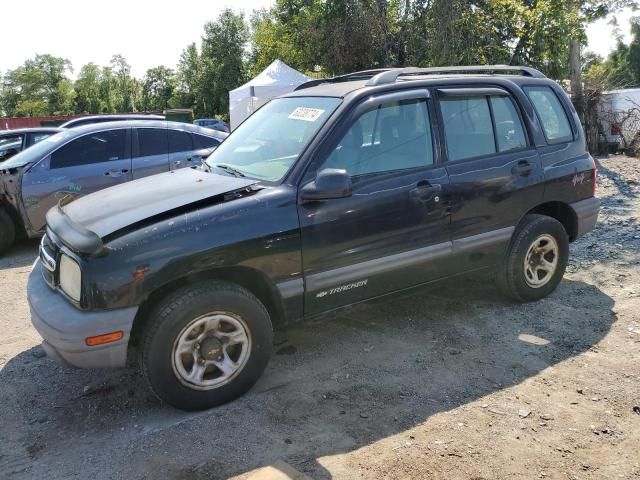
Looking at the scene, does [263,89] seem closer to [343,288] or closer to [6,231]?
[6,231]

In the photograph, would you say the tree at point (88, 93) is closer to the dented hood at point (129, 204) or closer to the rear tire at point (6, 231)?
the rear tire at point (6, 231)

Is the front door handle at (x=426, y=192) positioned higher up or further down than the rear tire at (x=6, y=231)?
higher up

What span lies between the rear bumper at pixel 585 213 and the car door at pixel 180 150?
4967 millimetres

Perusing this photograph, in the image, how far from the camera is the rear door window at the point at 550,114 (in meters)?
4.61

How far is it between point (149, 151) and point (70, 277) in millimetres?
4771

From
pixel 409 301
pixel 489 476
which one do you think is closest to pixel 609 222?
pixel 409 301

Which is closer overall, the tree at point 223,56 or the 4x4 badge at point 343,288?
the 4x4 badge at point 343,288

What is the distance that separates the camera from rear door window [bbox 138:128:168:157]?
7.50 metres

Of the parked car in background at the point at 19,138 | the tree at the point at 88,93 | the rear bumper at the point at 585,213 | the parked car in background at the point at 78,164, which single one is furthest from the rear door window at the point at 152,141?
the tree at the point at 88,93

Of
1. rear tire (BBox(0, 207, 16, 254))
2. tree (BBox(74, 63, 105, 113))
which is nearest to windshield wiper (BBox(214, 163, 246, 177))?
rear tire (BBox(0, 207, 16, 254))

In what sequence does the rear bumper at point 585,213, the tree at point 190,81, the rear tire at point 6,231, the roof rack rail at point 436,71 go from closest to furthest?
the roof rack rail at point 436,71 → the rear bumper at point 585,213 → the rear tire at point 6,231 → the tree at point 190,81

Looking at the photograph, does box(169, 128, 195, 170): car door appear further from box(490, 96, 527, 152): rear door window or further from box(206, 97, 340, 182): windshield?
box(490, 96, 527, 152): rear door window

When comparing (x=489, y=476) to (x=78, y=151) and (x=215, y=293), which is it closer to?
(x=215, y=293)

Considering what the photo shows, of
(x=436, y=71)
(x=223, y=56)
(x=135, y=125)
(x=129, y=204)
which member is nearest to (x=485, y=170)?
(x=436, y=71)
